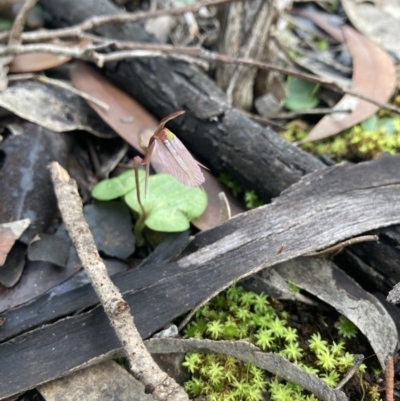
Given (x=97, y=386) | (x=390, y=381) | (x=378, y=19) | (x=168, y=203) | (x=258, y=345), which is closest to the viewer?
(x=390, y=381)

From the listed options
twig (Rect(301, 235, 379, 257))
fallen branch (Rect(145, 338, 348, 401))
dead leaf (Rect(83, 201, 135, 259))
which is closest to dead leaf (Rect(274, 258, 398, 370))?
twig (Rect(301, 235, 379, 257))

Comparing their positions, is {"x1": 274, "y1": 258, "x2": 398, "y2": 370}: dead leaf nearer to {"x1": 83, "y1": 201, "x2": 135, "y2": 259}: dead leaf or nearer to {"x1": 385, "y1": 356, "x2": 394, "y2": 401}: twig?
{"x1": 385, "y1": 356, "x2": 394, "y2": 401}: twig

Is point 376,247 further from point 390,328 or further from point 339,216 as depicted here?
point 390,328

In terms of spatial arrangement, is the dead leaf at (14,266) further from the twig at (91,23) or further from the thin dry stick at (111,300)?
the twig at (91,23)

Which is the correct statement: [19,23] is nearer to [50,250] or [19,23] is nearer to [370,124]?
[50,250]

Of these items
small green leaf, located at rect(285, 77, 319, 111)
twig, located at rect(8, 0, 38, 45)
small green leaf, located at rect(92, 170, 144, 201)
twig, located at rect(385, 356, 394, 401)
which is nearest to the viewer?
twig, located at rect(385, 356, 394, 401)

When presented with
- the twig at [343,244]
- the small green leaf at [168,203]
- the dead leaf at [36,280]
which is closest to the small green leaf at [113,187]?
the small green leaf at [168,203]

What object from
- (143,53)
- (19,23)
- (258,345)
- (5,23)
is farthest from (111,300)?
(5,23)
